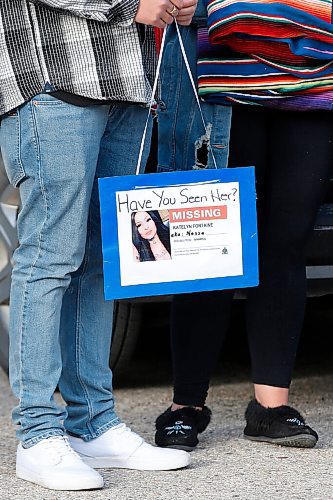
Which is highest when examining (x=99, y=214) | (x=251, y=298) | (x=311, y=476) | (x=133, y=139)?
(x=133, y=139)

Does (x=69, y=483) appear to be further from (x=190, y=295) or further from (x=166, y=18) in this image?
(x=166, y=18)

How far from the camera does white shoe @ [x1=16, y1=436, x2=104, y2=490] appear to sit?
2.92m

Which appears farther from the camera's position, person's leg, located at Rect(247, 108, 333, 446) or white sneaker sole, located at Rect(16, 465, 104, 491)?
person's leg, located at Rect(247, 108, 333, 446)

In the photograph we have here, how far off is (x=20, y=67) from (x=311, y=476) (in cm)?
124

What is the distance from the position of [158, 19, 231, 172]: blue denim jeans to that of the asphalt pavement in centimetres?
79

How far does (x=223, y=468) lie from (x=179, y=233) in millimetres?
634

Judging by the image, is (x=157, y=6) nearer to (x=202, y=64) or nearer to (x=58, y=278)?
(x=202, y=64)

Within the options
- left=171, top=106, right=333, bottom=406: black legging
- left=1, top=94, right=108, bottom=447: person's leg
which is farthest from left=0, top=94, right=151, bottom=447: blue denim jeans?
left=171, top=106, right=333, bottom=406: black legging

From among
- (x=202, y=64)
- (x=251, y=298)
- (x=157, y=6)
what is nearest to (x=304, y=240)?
(x=251, y=298)

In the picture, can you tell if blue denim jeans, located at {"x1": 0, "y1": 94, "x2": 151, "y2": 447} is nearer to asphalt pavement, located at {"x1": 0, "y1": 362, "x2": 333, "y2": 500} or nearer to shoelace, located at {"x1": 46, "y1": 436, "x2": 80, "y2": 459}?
shoelace, located at {"x1": 46, "y1": 436, "x2": 80, "y2": 459}

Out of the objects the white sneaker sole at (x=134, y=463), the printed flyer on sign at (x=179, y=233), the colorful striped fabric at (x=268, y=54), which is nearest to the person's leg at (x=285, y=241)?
the colorful striped fabric at (x=268, y=54)

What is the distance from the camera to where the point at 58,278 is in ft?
9.61

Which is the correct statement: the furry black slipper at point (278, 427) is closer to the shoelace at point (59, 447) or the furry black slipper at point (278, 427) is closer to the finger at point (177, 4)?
the shoelace at point (59, 447)

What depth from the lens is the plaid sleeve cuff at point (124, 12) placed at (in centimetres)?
275
